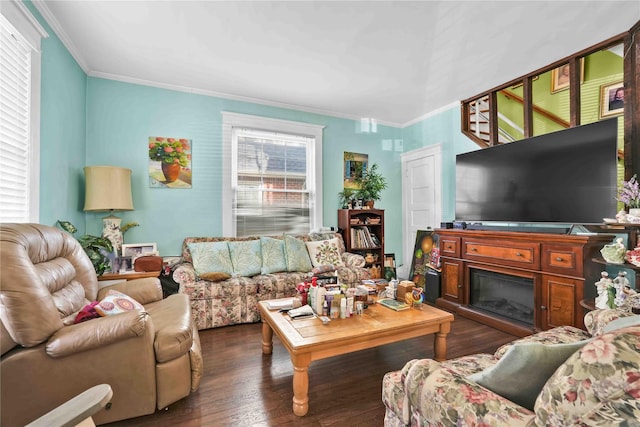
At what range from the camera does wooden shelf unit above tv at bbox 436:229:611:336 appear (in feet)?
7.70

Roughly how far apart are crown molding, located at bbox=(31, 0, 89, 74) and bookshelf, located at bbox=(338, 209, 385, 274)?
3.45 metres

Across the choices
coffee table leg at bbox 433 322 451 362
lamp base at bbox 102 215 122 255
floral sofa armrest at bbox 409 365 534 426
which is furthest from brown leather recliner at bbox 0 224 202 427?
coffee table leg at bbox 433 322 451 362

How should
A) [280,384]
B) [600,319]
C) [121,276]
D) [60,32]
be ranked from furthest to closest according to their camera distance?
[121,276] → [60,32] → [280,384] → [600,319]

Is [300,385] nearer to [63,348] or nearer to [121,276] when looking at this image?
[63,348]

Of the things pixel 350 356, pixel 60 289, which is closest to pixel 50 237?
pixel 60 289

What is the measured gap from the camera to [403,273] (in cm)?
478

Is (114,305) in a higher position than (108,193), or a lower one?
lower

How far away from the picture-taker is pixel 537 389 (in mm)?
869

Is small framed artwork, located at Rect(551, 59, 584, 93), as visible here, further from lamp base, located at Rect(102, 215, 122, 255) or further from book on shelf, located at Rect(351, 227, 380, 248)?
lamp base, located at Rect(102, 215, 122, 255)

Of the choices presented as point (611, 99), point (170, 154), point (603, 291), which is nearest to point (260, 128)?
point (170, 154)

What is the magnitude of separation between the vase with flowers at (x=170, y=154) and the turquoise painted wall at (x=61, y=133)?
→ 0.67m

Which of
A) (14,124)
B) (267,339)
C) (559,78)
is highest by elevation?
(559,78)

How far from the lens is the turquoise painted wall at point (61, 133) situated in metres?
2.30

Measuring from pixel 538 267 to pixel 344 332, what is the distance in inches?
79.9
